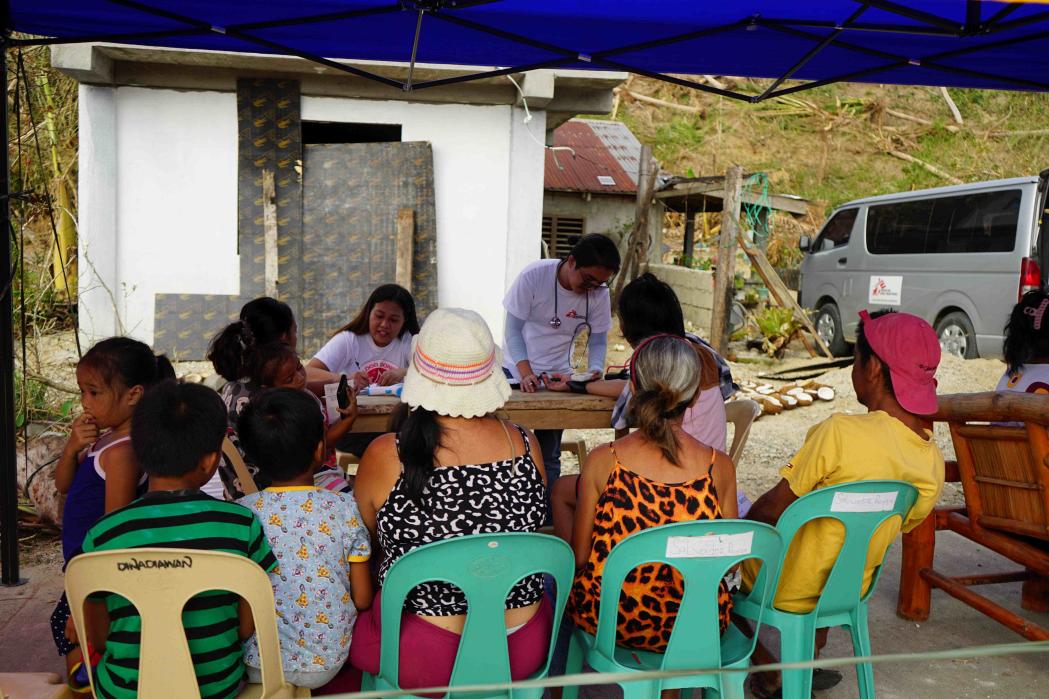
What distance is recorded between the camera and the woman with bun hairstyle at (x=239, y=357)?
3.01 meters

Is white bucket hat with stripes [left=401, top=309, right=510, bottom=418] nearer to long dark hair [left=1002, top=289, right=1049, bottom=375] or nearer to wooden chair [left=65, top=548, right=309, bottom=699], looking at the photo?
wooden chair [left=65, top=548, right=309, bottom=699]

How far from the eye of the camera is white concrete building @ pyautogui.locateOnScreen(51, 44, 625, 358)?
8.01 meters

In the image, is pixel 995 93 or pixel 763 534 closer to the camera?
pixel 763 534

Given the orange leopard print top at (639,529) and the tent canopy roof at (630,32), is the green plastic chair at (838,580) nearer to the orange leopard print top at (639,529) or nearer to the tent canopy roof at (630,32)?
the orange leopard print top at (639,529)

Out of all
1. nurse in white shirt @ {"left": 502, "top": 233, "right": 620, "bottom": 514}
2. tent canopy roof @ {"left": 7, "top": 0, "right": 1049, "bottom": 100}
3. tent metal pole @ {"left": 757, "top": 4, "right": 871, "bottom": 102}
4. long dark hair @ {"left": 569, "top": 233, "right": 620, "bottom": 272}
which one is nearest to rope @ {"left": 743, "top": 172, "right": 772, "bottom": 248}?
tent canopy roof @ {"left": 7, "top": 0, "right": 1049, "bottom": 100}

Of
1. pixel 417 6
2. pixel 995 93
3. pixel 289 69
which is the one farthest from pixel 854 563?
pixel 995 93

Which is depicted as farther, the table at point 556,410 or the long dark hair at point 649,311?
the table at point 556,410

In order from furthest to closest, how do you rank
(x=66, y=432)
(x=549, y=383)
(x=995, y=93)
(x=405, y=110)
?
(x=995, y=93) < (x=405, y=110) < (x=66, y=432) < (x=549, y=383)

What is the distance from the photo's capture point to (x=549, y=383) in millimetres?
4105

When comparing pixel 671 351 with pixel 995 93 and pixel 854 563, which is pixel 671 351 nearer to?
pixel 854 563

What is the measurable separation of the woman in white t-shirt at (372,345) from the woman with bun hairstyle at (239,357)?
62 centimetres

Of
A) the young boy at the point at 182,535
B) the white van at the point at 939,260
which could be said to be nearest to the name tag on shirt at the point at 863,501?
the young boy at the point at 182,535

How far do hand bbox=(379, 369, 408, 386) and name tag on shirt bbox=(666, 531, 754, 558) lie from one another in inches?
89.5

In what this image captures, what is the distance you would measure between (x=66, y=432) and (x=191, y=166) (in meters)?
3.92
